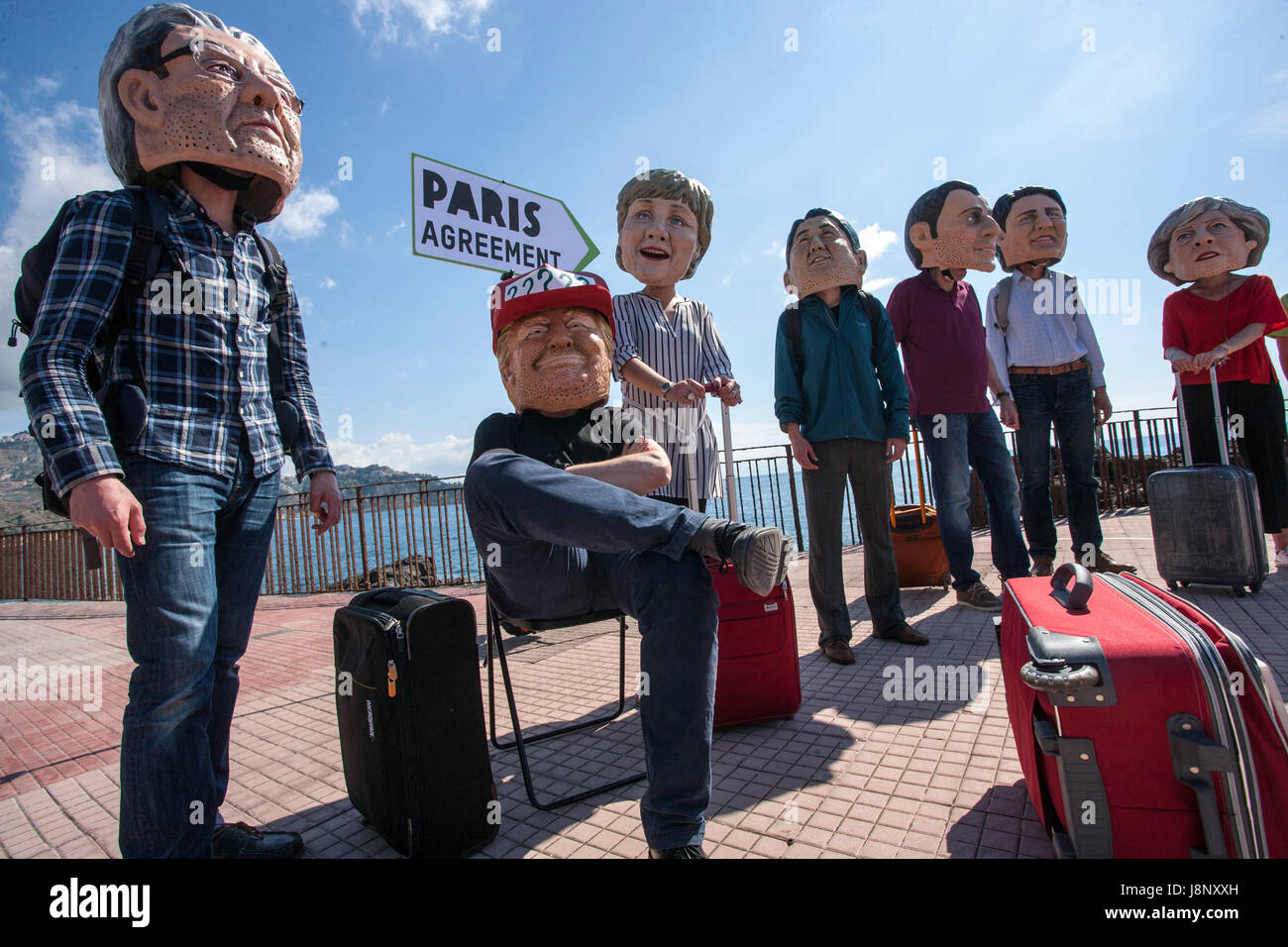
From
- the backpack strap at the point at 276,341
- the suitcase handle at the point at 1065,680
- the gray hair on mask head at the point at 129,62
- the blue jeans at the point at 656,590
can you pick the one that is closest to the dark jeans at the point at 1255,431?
the suitcase handle at the point at 1065,680

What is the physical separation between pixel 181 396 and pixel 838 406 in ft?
8.80

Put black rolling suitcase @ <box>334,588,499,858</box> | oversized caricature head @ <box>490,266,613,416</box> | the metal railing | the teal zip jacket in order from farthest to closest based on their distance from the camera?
the metal railing
the teal zip jacket
oversized caricature head @ <box>490,266,613,416</box>
black rolling suitcase @ <box>334,588,499,858</box>

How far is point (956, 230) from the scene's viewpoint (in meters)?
3.68

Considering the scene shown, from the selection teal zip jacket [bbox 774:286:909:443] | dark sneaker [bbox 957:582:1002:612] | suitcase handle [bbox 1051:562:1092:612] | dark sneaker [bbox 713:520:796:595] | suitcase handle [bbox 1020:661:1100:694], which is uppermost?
teal zip jacket [bbox 774:286:909:443]

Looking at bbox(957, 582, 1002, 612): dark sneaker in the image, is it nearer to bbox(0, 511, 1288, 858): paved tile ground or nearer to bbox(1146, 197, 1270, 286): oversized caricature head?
bbox(0, 511, 1288, 858): paved tile ground

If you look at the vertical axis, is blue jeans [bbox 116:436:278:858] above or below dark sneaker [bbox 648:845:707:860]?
above

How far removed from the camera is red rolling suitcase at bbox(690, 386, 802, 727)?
7.41 feet

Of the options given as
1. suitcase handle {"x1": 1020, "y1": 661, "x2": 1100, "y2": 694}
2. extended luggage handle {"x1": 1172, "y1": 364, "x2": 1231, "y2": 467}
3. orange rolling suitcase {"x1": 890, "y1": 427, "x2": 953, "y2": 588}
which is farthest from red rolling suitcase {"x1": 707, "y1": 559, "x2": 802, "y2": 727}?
extended luggage handle {"x1": 1172, "y1": 364, "x2": 1231, "y2": 467}

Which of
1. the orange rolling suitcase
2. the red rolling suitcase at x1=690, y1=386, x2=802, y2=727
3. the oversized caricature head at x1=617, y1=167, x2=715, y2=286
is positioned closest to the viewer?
the red rolling suitcase at x1=690, y1=386, x2=802, y2=727

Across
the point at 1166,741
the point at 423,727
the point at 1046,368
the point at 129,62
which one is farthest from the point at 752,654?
the point at 1046,368

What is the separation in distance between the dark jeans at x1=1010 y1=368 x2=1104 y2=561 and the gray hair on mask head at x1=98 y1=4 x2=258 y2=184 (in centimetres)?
437

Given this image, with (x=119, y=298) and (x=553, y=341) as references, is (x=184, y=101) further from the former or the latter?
(x=553, y=341)
